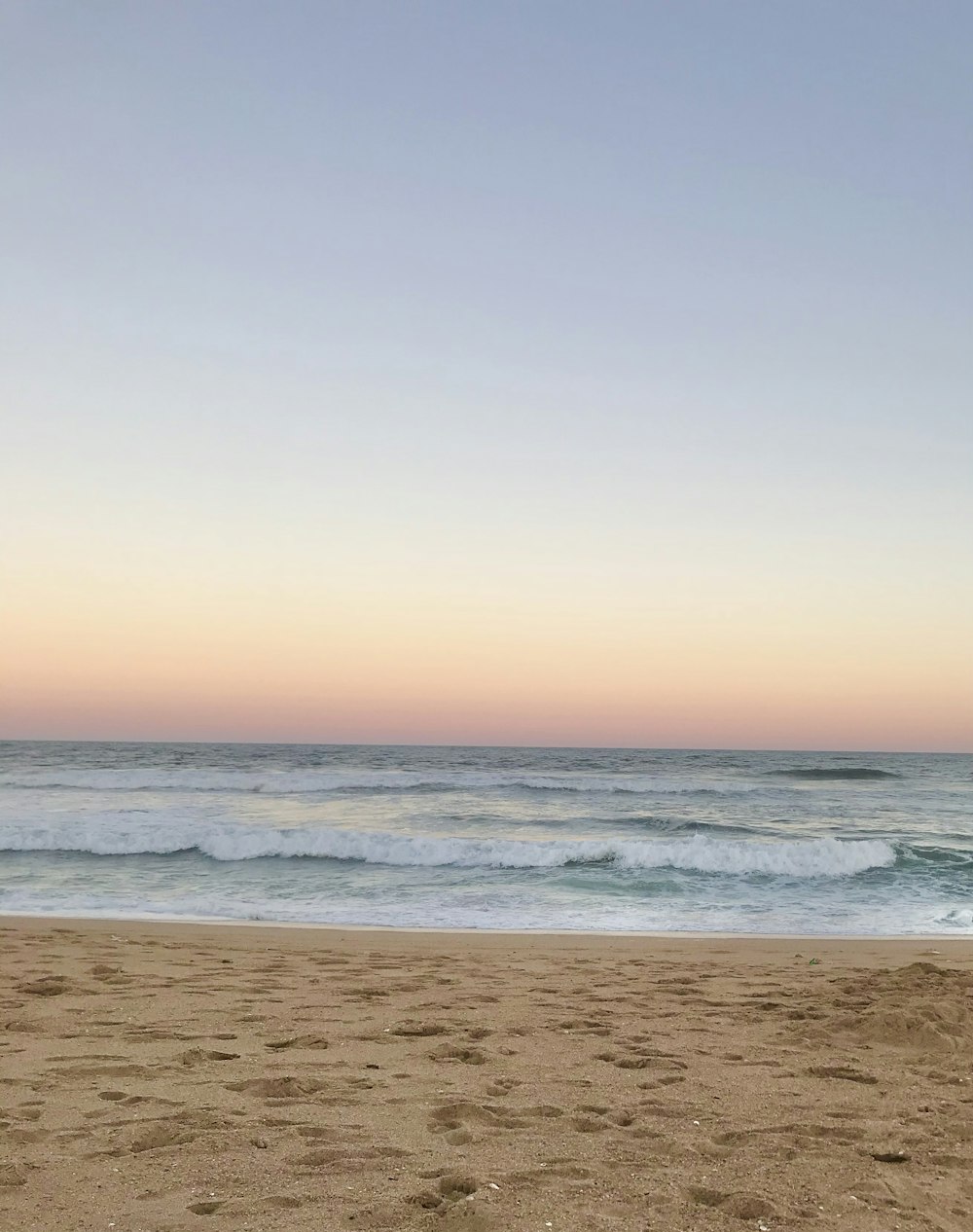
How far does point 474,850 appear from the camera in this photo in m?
20.8

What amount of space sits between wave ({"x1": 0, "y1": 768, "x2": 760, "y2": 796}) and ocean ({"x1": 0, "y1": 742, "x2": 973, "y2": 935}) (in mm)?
1243

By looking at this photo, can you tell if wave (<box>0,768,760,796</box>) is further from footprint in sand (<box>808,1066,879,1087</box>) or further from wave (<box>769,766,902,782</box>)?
footprint in sand (<box>808,1066,879,1087</box>)

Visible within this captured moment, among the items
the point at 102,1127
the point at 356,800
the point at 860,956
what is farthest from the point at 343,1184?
the point at 356,800

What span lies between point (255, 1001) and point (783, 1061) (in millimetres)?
3998

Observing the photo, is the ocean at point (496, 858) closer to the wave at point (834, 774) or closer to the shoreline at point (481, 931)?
the shoreline at point (481, 931)

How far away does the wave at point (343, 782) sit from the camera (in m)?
39.2

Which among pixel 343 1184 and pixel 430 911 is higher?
pixel 343 1184

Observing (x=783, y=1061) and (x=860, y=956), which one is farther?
(x=860, y=956)

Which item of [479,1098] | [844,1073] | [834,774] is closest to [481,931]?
[844,1073]

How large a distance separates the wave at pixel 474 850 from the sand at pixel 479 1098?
34.4 feet

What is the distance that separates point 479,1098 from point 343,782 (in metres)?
38.0

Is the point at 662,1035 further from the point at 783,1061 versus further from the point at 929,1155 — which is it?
the point at 929,1155

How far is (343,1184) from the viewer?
3730 mm

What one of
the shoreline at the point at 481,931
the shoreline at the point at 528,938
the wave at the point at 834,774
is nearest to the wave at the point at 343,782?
the wave at the point at 834,774
